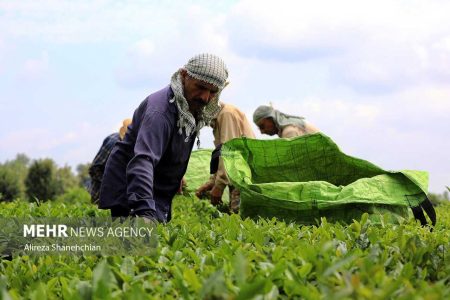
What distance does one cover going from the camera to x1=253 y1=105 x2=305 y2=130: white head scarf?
7.71 metres

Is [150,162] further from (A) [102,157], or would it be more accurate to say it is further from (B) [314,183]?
(A) [102,157]

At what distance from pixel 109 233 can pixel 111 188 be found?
112 centimetres

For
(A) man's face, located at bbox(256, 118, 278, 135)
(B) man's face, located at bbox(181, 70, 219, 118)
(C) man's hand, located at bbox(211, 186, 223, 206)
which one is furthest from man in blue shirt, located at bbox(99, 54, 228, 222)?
(A) man's face, located at bbox(256, 118, 278, 135)

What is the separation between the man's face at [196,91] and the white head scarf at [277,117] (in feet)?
10.7

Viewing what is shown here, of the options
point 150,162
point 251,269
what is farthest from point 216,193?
point 251,269

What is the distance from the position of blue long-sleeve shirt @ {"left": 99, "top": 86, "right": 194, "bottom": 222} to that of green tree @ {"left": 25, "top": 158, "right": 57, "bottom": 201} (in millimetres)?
24193

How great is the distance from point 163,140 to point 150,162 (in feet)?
0.97

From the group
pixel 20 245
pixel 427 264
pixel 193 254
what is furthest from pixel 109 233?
pixel 427 264

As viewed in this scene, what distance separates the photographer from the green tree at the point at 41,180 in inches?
1105

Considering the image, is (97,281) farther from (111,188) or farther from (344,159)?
(344,159)

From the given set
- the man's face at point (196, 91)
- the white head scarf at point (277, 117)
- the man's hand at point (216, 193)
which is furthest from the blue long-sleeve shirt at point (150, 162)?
the white head scarf at point (277, 117)

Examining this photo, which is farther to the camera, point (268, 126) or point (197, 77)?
point (268, 126)

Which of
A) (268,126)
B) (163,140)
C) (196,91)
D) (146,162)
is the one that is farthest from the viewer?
(268,126)

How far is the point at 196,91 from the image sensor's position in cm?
443
